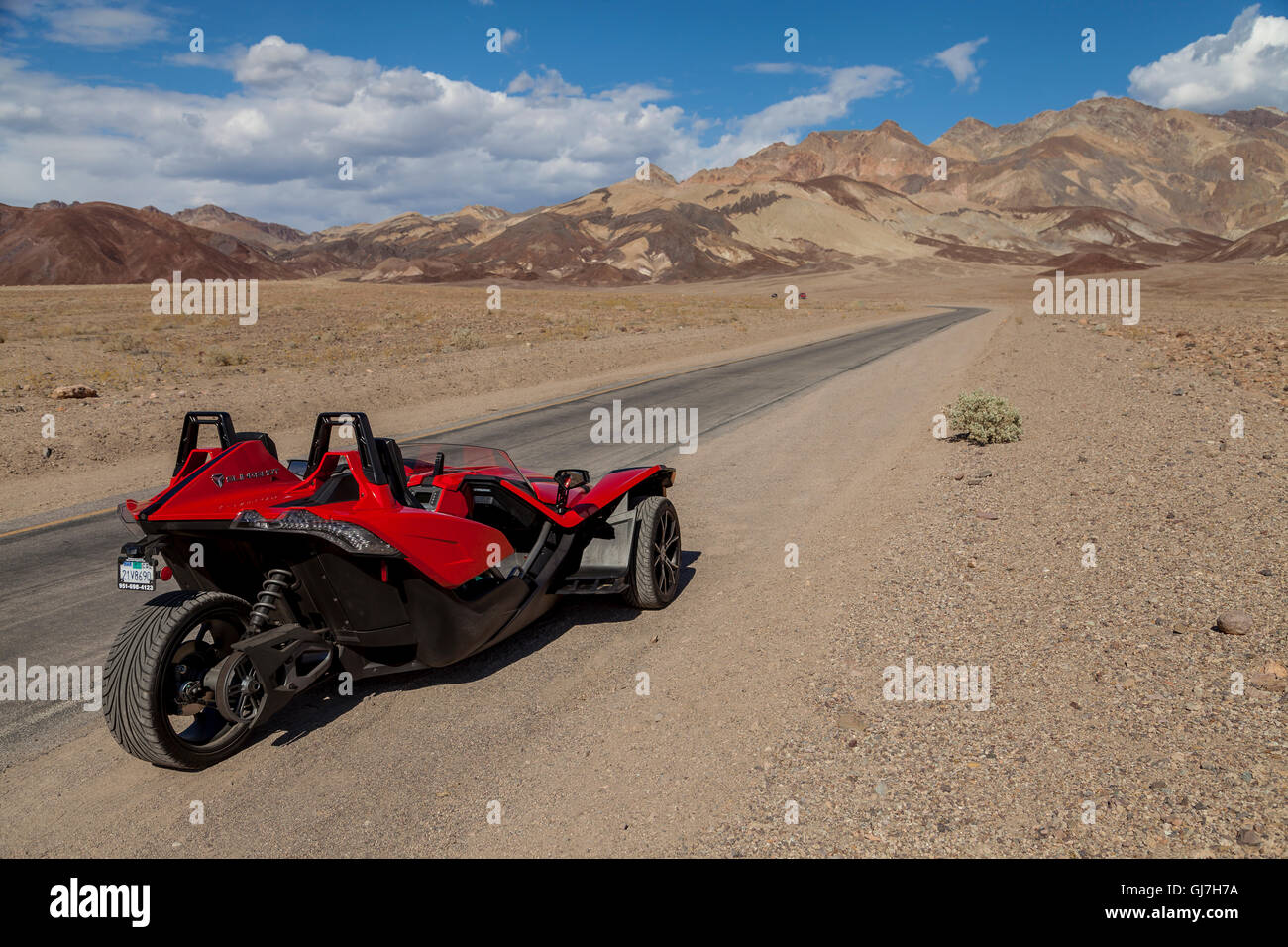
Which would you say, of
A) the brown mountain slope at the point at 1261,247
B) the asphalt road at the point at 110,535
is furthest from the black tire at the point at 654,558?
the brown mountain slope at the point at 1261,247

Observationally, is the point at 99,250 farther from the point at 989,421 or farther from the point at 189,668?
the point at 189,668

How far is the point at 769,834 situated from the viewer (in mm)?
3414

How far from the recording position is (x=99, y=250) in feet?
458

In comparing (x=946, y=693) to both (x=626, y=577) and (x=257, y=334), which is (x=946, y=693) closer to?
(x=626, y=577)

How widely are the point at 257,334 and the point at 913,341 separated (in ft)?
90.8

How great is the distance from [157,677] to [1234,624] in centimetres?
591

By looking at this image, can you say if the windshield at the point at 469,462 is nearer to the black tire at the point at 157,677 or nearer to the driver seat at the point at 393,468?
the driver seat at the point at 393,468

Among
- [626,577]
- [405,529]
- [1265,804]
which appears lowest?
[1265,804]

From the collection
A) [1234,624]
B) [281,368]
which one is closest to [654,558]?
[1234,624]

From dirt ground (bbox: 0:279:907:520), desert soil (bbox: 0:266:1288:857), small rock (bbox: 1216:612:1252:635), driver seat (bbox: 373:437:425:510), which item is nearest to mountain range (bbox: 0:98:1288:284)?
dirt ground (bbox: 0:279:907:520)

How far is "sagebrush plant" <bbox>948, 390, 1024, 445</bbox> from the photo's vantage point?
11.4 meters

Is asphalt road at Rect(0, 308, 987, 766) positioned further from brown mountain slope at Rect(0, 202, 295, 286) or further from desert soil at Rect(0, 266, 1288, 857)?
brown mountain slope at Rect(0, 202, 295, 286)

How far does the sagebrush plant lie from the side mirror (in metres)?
7.51
